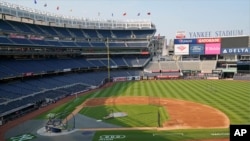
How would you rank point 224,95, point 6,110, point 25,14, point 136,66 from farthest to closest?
point 136,66, point 25,14, point 224,95, point 6,110

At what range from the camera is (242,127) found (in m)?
7.98

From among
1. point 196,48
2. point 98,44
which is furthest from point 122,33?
point 196,48

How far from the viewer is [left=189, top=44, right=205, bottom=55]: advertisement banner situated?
102381 mm

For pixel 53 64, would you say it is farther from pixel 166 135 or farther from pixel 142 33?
pixel 166 135

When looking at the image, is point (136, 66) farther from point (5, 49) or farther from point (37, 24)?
point (5, 49)

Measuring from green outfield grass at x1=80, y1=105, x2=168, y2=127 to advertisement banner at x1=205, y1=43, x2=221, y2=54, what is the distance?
58666 millimetres

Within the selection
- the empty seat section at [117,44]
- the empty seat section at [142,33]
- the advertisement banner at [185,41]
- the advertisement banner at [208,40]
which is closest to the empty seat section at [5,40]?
the empty seat section at [117,44]

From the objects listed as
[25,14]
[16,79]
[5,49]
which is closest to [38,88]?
[16,79]

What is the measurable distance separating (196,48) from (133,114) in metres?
66.2

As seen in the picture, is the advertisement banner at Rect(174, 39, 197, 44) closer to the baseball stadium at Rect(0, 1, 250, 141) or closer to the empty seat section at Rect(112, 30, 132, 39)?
the baseball stadium at Rect(0, 1, 250, 141)

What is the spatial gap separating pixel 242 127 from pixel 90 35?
96.8 m

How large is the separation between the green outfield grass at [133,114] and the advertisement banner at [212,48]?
5867cm

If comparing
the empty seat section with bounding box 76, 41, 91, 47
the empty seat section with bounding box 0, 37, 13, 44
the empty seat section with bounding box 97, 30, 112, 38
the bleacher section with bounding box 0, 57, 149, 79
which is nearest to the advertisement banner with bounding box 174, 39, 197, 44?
the bleacher section with bounding box 0, 57, 149, 79

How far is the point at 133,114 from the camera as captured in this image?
44.6 meters
